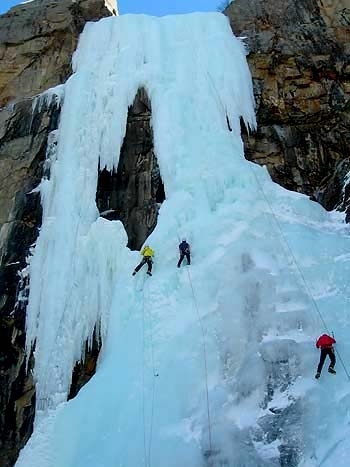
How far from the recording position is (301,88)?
1591 centimetres

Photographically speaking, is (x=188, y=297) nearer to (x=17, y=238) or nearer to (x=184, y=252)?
(x=184, y=252)

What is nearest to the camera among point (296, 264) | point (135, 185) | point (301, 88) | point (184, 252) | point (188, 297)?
point (188, 297)

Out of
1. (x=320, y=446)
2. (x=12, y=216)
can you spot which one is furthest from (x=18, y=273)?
(x=320, y=446)

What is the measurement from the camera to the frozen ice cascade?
877cm

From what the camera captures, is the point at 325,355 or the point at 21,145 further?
the point at 21,145

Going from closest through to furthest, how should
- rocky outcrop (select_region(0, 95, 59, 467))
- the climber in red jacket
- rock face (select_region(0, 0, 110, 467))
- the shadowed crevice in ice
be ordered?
the climber in red jacket → rocky outcrop (select_region(0, 95, 59, 467)) → rock face (select_region(0, 0, 110, 467)) → the shadowed crevice in ice

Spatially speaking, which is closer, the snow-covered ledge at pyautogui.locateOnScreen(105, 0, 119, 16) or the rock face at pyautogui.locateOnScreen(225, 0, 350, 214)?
the rock face at pyautogui.locateOnScreen(225, 0, 350, 214)

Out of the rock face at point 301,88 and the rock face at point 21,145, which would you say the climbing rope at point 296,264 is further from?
the rock face at point 21,145

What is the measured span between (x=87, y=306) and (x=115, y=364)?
1960mm

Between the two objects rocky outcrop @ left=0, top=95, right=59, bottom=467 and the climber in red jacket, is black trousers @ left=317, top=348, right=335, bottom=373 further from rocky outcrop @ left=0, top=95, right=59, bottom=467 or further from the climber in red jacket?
rocky outcrop @ left=0, top=95, right=59, bottom=467

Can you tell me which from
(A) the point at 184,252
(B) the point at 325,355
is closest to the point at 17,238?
(A) the point at 184,252

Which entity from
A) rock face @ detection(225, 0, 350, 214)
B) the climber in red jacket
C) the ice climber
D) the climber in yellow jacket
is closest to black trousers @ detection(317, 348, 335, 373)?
the climber in red jacket

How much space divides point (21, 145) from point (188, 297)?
693 cm

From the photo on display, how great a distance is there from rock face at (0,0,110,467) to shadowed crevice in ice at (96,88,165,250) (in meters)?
1.73
